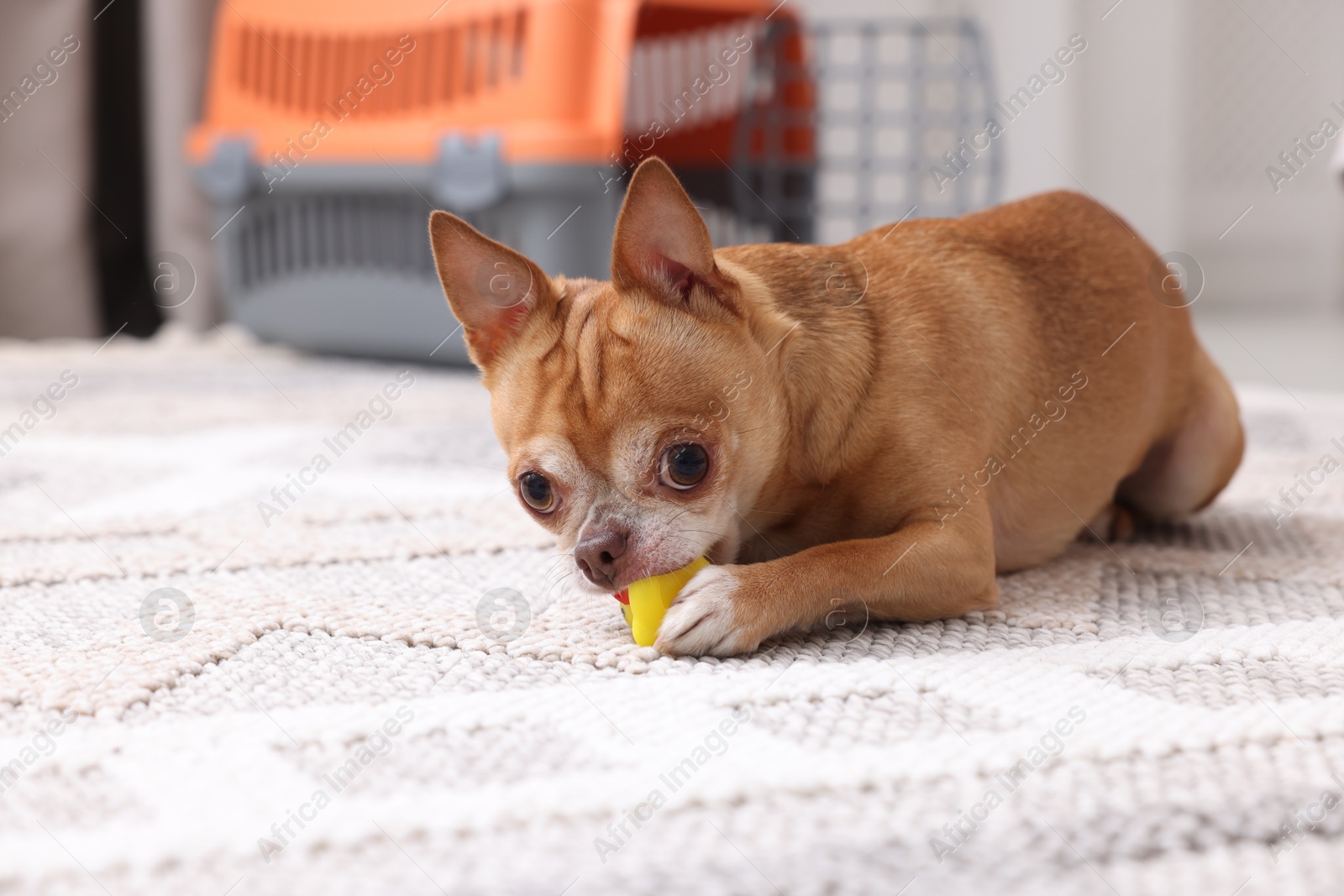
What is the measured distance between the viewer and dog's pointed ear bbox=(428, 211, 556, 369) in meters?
1.50

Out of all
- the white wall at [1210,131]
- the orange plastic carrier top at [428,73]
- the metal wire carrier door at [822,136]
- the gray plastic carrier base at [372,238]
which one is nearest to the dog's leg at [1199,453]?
the metal wire carrier door at [822,136]

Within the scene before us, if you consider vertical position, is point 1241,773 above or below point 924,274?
below

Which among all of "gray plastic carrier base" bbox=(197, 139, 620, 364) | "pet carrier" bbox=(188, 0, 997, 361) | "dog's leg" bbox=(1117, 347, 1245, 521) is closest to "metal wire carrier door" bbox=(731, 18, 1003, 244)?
"pet carrier" bbox=(188, 0, 997, 361)

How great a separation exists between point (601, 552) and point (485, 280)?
0.41 meters

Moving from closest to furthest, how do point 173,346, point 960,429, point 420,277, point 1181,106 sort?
1. point 960,429
2. point 420,277
3. point 173,346
4. point 1181,106

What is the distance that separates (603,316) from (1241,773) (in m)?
0.85

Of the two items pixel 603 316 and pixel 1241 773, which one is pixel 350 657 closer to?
pixel 603 316

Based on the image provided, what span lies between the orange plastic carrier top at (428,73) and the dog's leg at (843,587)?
2162 millimetres

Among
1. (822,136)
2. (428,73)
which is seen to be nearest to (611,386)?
(428,73)

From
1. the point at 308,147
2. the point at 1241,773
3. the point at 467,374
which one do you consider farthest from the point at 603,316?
the point at 308,147

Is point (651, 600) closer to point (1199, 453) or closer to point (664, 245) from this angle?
point (664, 245)

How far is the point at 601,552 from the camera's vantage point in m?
1.37

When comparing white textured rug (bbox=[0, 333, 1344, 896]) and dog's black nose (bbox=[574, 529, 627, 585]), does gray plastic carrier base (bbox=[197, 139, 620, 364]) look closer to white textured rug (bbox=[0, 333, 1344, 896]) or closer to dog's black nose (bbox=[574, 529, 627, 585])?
white textured rug (bbox=[0, 333, 1344, 896])

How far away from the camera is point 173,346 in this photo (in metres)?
4.84
